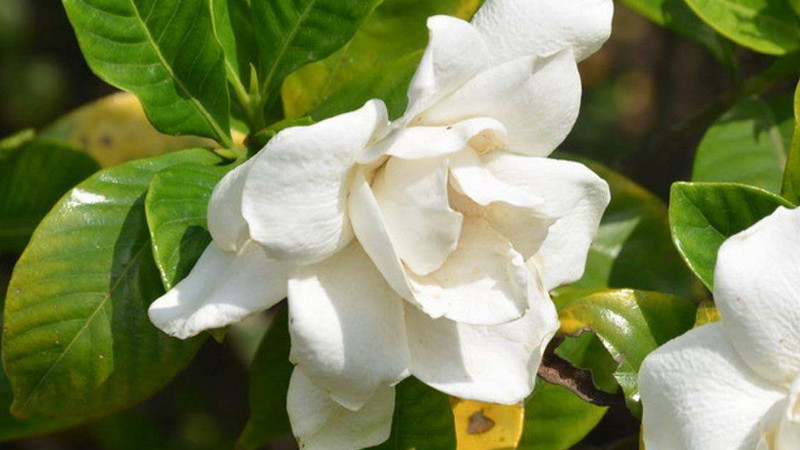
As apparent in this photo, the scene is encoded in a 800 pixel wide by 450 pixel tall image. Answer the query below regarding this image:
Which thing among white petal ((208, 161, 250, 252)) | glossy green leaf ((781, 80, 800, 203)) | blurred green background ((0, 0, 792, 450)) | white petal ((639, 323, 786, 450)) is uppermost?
white petal ((208, 161, 250, 252))

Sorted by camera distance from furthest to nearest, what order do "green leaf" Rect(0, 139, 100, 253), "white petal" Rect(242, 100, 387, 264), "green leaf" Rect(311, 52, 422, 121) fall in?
"green leaf" Rect(0, 139, 100, 253) < "green leaf" Rect(311, 52, 422, 121) < "white petal" Rect(242, 100, 387, 264)

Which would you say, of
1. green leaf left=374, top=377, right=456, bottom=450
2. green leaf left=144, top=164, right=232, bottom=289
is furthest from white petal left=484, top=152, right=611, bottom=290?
green leaf left=144, top=164, right=232, bottom=289

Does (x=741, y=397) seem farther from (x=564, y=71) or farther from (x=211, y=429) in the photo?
(x=211, y=429)

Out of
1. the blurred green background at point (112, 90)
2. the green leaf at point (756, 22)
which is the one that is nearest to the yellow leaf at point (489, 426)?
the green leaf at point (756, 22)

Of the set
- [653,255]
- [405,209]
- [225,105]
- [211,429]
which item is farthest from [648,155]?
[211,429]

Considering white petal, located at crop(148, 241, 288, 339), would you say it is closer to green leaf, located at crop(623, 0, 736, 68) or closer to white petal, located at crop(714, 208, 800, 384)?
white petal, located at crop(714, 208, 800, 384)

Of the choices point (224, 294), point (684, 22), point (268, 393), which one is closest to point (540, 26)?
point (224, 294)

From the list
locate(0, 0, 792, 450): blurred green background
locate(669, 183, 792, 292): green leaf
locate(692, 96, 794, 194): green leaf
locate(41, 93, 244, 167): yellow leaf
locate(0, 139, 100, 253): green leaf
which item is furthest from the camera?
locate(0, 0, 792, 450): blurred green background

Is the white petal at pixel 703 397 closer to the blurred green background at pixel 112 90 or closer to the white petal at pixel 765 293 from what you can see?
the white petal at pixel 765 293
